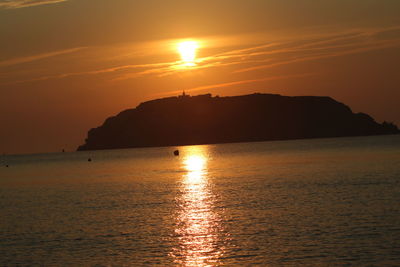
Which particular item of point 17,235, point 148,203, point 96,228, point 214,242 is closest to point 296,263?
point 214,242

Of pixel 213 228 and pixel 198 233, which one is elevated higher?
pixel 213 228

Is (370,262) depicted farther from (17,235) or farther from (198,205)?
(198,205)

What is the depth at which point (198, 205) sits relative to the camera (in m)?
59.3

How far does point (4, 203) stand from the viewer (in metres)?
68.4

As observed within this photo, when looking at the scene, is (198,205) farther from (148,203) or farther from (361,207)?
(361,207)

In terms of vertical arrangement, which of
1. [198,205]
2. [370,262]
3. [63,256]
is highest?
[198,205]

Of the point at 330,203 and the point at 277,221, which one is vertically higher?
the point at 330,203

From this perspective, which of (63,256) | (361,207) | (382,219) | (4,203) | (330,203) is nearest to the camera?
(63,256)

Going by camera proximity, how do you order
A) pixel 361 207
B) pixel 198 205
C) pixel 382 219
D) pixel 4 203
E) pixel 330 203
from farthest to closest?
1. pixel 4 203
2. pixel 198 205
3. pixel 330 203
4. pixel 361 207
5. pixel 382 219

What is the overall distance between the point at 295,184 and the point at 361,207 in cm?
2799

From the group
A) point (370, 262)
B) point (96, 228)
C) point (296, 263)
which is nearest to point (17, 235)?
point (96, 228)

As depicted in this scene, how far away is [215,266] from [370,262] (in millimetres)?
8083

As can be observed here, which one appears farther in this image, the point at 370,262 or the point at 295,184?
the point at 295,184

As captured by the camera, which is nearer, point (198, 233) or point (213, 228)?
point (198, 233)
